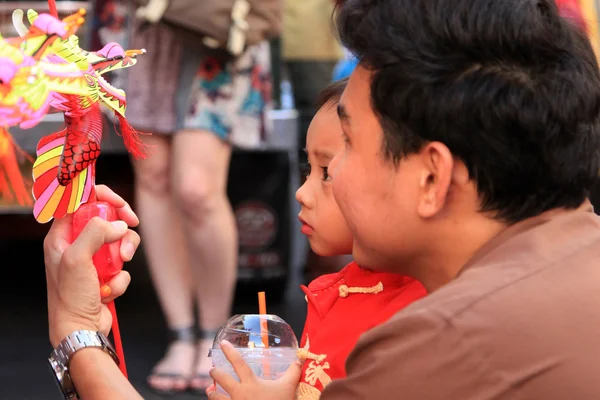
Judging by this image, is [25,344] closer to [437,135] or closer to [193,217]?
[193,217]

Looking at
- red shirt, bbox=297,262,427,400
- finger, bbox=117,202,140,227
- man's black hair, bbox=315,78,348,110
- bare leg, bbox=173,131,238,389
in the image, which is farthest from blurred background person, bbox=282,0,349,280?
finger, bbox=117,202,140,227

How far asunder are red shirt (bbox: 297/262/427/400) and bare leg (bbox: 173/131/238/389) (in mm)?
1306

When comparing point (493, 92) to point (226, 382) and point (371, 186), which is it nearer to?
point (371, 186)

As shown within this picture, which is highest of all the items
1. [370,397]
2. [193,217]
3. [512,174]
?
[512,174]

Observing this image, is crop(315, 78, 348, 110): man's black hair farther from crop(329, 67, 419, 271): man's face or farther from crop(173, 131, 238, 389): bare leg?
crop(173, 131, 238, 389): bare leg

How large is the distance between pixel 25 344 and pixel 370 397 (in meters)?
2.82

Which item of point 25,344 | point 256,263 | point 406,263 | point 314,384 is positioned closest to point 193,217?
point 256,263

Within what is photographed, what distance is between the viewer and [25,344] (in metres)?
3.65

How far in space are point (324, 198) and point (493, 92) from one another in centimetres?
66

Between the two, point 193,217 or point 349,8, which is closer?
point 349,8

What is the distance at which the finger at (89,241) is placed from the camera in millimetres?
1384

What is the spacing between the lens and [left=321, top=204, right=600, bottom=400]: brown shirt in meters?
1.00

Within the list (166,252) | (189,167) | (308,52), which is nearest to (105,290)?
(189,167)

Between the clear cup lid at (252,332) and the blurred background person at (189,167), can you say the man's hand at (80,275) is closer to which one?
the clear cup lid at (252,332)
